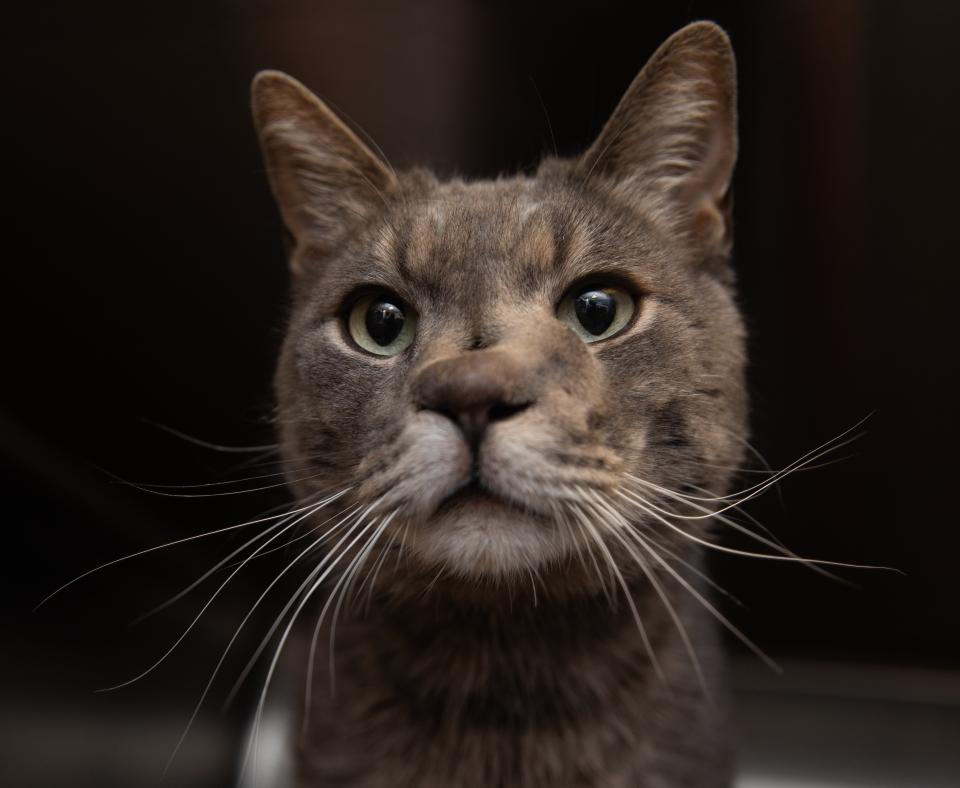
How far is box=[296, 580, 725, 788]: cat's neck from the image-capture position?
4.25 feet

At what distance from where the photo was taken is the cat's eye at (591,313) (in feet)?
4.12

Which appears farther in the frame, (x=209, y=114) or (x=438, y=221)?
(x=209, y=114)

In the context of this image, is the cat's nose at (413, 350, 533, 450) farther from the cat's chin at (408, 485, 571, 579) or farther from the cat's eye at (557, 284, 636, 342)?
the cat's eye at (557, 284, 636, 342)

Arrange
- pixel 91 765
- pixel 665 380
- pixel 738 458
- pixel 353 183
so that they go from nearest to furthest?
pixel 665 380
pixel 738 458
pixel 353 183
pixel 91 765

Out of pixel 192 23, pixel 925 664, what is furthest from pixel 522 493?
pixel 925 664

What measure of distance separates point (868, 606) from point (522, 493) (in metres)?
1.28

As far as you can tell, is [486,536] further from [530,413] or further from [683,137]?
[683,137]

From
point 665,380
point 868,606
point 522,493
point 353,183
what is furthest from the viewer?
point 868,606

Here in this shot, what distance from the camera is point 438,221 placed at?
1329mm

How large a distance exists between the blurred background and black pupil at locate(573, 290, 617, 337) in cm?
37

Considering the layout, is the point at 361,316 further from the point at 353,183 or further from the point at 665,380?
the point at 665,380

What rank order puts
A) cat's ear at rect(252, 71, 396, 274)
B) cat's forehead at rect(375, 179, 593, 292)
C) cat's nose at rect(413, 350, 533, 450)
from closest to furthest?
1. cat's nose at rect(413, 350, 533, 450)
2. cat's forehead at rect(375, 179, 593, 292)
3. cat's ear at rect(252, 71, 396, 274)

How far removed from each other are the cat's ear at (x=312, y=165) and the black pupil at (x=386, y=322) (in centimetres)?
22

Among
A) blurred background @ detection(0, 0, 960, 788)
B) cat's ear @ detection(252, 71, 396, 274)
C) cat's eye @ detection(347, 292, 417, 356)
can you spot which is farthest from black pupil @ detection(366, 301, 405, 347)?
blurred background @ detection(0, 0, 960, 788)
